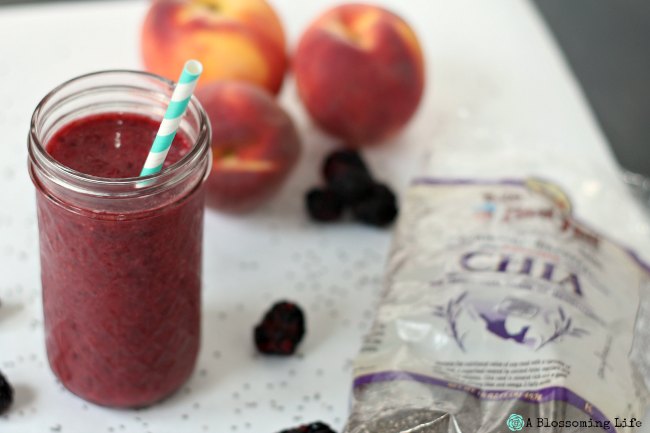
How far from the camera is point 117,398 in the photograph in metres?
0.86

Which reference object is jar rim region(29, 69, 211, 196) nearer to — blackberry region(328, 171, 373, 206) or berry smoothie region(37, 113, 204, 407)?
berry smoothie region(37, 113, 204, 407)

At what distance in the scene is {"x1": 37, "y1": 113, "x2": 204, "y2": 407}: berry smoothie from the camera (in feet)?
2.45

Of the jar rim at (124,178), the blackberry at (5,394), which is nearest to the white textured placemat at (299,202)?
the blackberry at (5,394)

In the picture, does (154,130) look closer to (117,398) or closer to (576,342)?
(117,398)

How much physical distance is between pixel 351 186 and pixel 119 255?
0.40 metres

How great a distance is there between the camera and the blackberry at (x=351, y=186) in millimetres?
1091

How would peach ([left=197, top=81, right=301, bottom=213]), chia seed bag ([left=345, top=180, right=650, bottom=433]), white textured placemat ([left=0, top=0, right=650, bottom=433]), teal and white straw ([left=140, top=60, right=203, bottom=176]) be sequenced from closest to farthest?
teal and white straw ([left=140, top=60, right=203, bottom=176])
chia seed bag ([left=345, top=180, right=650, bottom=433])
white textured placemat ([left=0, top=0, right=650, bottom=433])
peach ([left=197, top=81, right=301, bottom=213])

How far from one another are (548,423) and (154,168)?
39 cm

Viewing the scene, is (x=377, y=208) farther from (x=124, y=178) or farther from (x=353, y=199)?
Result: (x=124, y=178)

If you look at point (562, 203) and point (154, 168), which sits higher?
point (154, 168)

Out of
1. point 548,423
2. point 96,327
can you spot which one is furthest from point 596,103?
point 96,327

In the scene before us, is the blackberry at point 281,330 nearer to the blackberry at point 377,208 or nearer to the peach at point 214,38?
the blackberry at point 377,208

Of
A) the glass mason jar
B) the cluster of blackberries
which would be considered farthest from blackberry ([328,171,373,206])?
the glass mason jar

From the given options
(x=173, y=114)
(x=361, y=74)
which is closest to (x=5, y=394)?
(x=173, y=114)
